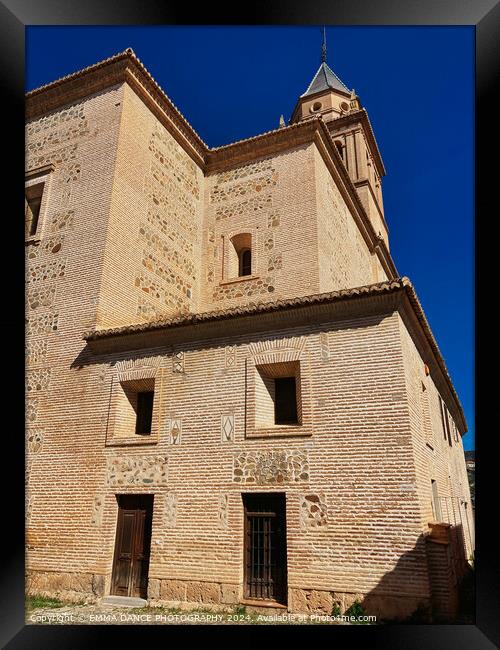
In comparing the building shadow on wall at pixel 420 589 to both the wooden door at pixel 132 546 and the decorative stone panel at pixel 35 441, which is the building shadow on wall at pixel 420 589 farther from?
the decorative stone panel at pixel 35 441

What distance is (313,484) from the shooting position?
7.08 meters

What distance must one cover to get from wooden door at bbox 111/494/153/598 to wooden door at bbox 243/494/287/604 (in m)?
1.77

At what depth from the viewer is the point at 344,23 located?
3.68 metres

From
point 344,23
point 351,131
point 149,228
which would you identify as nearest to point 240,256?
point 149,228

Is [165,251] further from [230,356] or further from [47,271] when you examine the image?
[230,356]

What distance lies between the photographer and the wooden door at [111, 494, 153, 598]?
781 cm

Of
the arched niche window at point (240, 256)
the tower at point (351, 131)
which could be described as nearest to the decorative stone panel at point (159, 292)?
the arched niche window at point (240, 256)

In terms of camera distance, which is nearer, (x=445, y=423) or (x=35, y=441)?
(x=35, y=441)

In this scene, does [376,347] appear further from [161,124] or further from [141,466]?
[161,124]

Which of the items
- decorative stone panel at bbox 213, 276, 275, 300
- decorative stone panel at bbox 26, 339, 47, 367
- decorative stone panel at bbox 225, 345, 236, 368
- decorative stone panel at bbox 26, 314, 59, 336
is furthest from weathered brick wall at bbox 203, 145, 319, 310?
decorative stone panel at bbox 26, 339, 47, 367

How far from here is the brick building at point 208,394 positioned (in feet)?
22.4

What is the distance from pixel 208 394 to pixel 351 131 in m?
18.3

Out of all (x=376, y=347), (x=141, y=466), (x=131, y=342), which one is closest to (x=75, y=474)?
(x=141, y=466)
